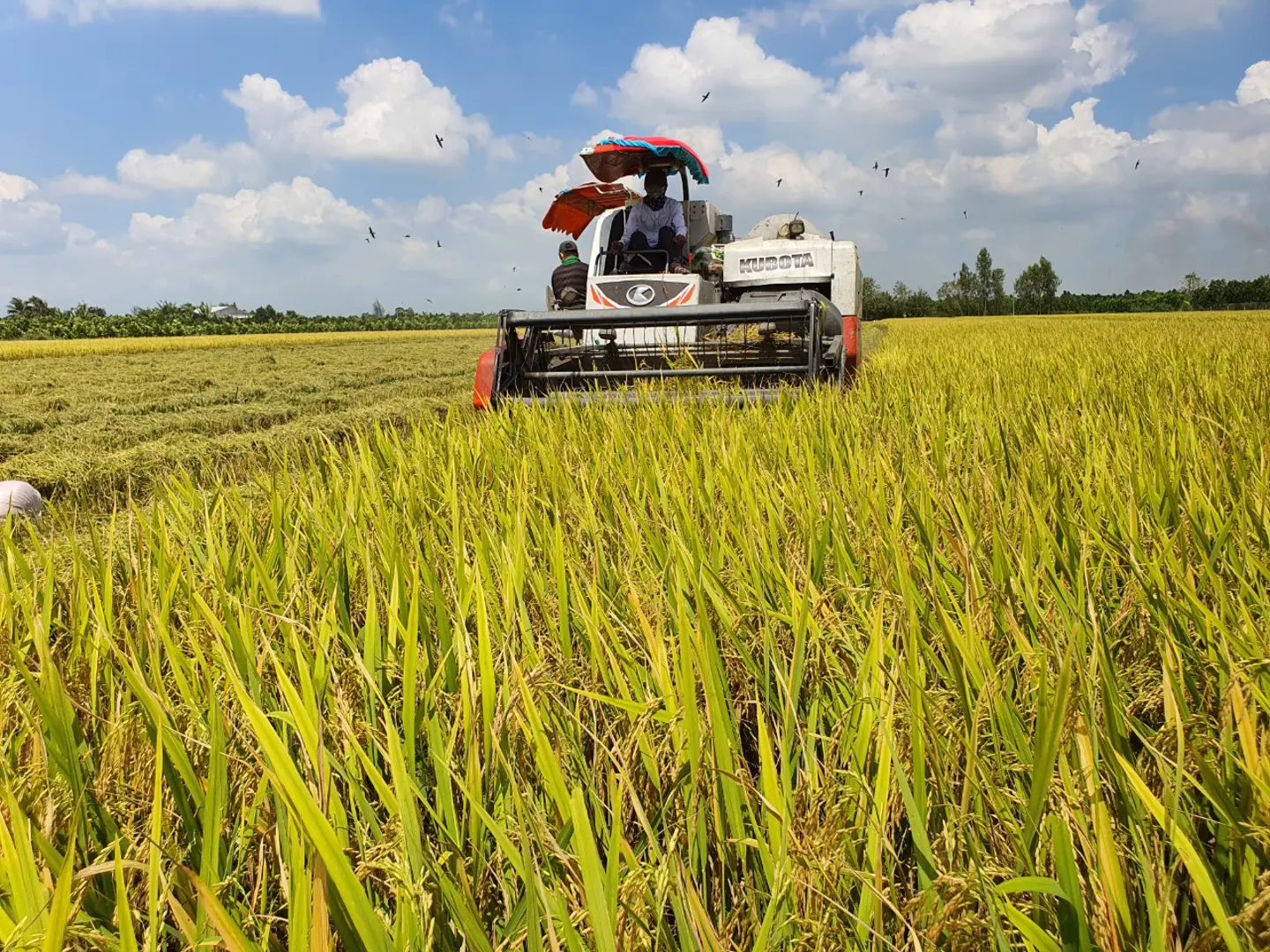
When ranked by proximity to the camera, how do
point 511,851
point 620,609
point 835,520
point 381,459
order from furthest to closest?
point 381,459 < point 835,520 < point 620,609 < point 511,851

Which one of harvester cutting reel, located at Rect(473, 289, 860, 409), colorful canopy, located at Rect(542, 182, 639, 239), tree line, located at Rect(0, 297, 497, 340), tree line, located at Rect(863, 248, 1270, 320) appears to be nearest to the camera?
harvester cutting reel, located at Rect(473, 289, 860, 409)

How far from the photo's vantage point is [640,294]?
5.60 metres

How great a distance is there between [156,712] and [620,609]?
0.83 m

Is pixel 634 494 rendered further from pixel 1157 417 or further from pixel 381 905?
pixel 1157 417

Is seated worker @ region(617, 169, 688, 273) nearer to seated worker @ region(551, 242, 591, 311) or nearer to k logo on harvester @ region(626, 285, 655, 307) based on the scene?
seated worker @ region(551, 242, 591, 311)

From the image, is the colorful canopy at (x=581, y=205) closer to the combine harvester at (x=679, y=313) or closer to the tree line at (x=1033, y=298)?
the combine harvester at (x=679, y=313)

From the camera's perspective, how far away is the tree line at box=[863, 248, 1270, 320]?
219 ft

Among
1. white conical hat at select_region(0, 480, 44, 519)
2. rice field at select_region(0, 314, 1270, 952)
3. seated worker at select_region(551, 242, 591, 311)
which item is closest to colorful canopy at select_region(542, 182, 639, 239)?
seated worker at select_region(551, 242, 591, 311)

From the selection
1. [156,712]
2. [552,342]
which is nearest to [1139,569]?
[156,712]

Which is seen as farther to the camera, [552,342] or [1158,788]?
[552,342]

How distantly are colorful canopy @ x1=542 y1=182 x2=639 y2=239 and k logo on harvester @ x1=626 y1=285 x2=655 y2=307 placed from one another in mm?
1016

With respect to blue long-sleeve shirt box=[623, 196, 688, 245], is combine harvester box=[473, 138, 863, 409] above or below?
below

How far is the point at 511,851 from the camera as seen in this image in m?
0.75

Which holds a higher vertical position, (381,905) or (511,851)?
(511,851)
